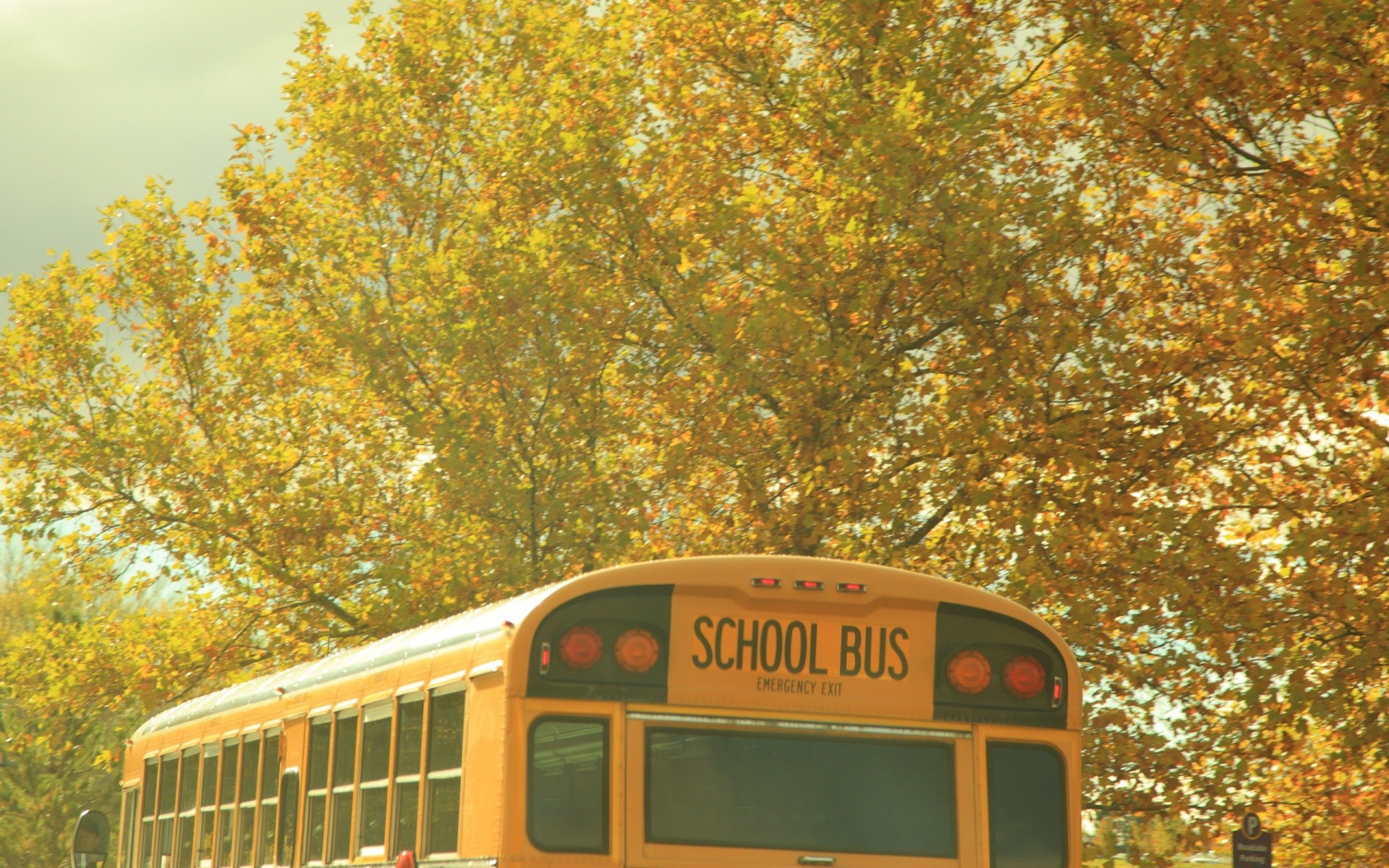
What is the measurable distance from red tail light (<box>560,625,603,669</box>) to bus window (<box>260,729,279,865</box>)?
2.96 metres

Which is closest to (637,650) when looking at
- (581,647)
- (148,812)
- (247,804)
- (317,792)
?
(581,647)

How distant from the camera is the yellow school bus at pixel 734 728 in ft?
19.9

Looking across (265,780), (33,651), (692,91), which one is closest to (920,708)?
(265,780)

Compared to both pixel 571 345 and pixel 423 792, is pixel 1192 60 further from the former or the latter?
pixel 423 792

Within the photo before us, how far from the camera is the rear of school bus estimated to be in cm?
607

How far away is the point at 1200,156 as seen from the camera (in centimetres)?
1443

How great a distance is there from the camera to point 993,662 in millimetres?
6723

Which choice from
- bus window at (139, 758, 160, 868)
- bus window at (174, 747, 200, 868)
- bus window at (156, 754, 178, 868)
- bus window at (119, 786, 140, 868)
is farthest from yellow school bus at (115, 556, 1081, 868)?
bus window at (119, 786, 140, 868)

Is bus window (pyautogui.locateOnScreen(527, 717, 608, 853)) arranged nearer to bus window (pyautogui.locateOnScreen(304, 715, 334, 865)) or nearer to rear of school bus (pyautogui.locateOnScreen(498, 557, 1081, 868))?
rear of school bus (pyautogui.locateOnScreen(498, 557, 1081, 868))

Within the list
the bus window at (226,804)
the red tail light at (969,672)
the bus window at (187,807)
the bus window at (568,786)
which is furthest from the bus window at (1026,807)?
the bus window at (187,807)

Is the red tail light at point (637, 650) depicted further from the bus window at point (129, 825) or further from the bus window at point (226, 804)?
the bus window at point (129, 825)

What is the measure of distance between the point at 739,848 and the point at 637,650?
82 centimetres

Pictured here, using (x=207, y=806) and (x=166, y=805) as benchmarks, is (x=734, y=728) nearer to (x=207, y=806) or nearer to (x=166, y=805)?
(x=207, y=806)

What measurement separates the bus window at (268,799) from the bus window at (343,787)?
2.85 ft
